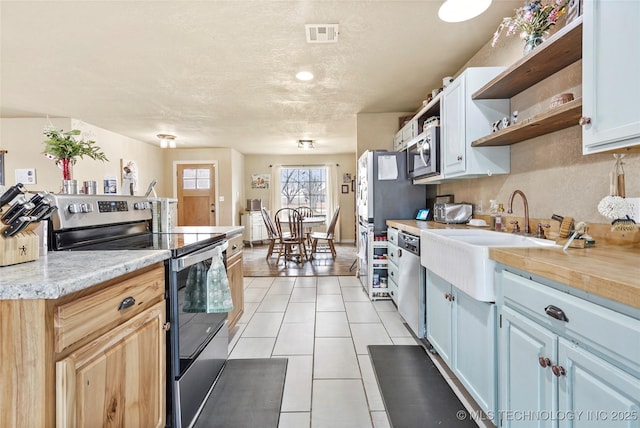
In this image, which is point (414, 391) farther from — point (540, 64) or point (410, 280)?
point (540, 64)

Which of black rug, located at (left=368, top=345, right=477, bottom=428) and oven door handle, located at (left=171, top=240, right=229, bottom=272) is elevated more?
oven door handle, located at (left=171, top=240, right=229, bottom=272)

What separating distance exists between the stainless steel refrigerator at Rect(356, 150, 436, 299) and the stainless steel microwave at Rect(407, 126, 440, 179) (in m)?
0.17

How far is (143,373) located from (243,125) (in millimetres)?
4407

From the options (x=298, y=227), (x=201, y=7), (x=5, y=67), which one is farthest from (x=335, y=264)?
(x=5, y=67)

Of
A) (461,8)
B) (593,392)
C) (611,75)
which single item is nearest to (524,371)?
(593,392)

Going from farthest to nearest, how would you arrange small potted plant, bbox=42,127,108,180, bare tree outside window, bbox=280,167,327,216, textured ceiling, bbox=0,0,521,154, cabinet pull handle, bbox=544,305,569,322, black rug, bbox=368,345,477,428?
bare tree outside window, bbox=280,167,327,216
textured ceiling, bbox=0,0,521,154
small potted plant, bbox=42,127,108,180
black rug, bbox=368,345,477,428
cabinet pull handle, bbox=544,305,569,322

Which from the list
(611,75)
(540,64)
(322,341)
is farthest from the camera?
(322,341)

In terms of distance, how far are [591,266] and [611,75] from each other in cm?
67

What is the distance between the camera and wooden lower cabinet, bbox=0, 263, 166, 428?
733mm

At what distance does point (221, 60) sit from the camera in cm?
270

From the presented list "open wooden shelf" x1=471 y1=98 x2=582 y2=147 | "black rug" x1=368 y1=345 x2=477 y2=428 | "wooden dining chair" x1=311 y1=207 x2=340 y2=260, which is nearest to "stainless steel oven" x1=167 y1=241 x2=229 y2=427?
"black rug" x1=368 y1=345 x2=477 y2=428

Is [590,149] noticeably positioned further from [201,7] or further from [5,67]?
[5,67]

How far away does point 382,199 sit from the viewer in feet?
11.0

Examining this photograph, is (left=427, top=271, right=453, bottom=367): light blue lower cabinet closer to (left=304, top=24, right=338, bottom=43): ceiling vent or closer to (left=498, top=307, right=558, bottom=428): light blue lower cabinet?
(left=498, top=307, right=558, bottom=428): light blue lower cabinet
